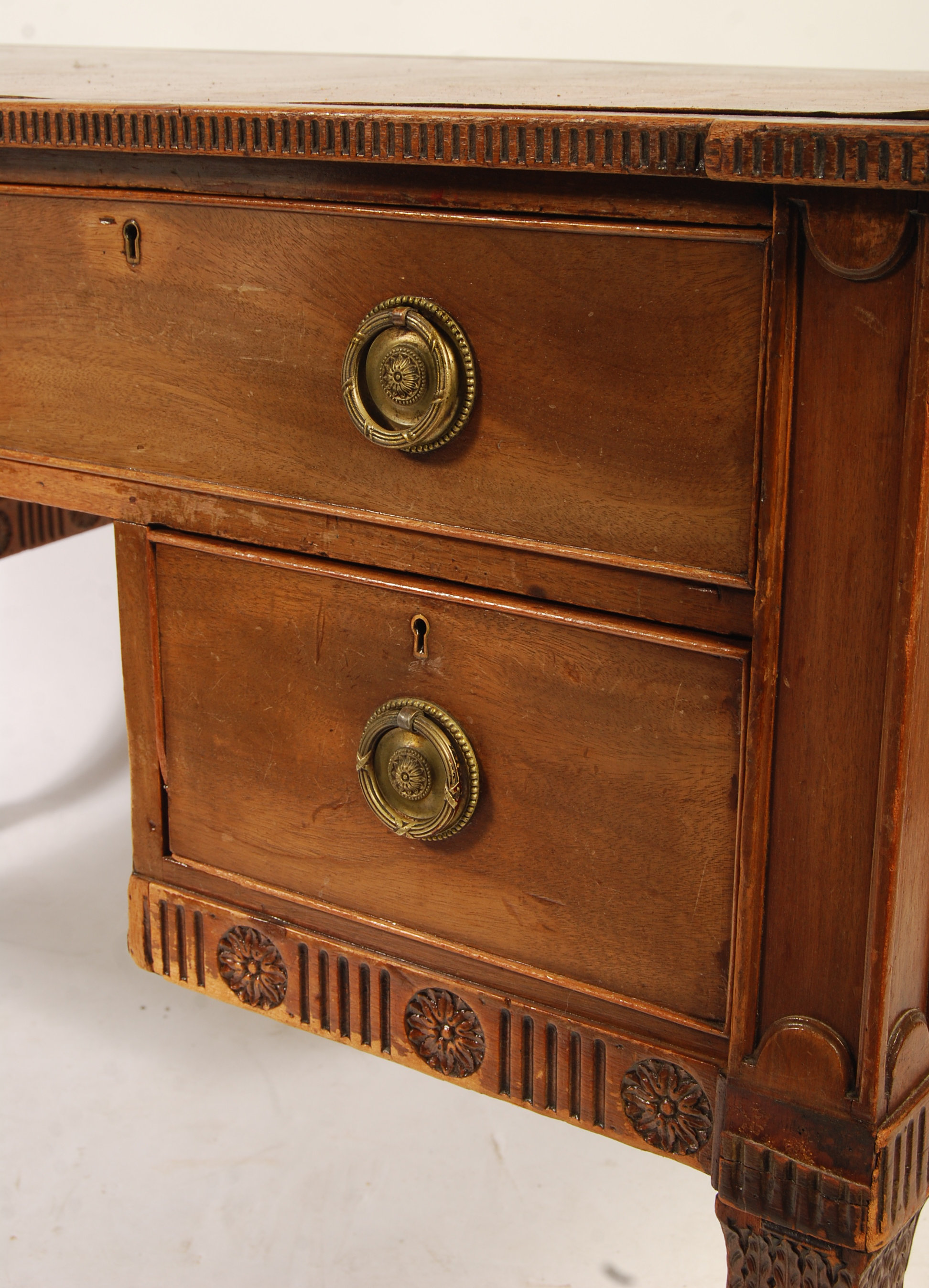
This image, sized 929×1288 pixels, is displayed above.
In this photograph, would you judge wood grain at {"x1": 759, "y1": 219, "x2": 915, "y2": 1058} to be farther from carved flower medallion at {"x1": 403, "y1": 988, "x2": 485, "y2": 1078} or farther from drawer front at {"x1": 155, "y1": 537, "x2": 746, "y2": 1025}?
carved flower medallion at {"x1": 403, "y1": 988, "x2": 485, "y2": 1078}

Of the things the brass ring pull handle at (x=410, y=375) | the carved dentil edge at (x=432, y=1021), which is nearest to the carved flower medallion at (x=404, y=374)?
the brass ring pull handle at (x=410, y=375)

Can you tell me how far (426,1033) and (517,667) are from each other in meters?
0.26

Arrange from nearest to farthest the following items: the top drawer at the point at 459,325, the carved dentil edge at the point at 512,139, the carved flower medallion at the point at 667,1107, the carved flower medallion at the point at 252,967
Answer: the carved dentil edge at the point at 512,139 → the top drawer at the point at 459,325 → the carved flower medallion at the point at 667,1107 → the carved flower medallion at the point at 252,967

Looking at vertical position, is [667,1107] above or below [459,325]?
below

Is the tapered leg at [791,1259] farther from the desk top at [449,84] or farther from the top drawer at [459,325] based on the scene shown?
the desk top at [449,84]

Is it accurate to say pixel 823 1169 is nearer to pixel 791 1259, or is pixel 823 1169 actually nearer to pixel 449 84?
pixel 791 1259

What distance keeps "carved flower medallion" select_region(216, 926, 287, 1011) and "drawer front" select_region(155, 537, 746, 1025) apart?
0.05 meters

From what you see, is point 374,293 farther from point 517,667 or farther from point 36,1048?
point 36,1048

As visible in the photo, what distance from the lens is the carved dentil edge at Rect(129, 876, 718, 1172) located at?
0.86 m

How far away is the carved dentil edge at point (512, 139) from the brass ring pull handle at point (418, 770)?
0.30 m

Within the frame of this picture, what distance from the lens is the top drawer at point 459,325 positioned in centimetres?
75

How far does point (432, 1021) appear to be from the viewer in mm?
945

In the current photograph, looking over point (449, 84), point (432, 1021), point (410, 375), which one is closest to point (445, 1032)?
point (432, 1021)

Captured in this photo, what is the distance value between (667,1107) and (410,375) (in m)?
0.43
